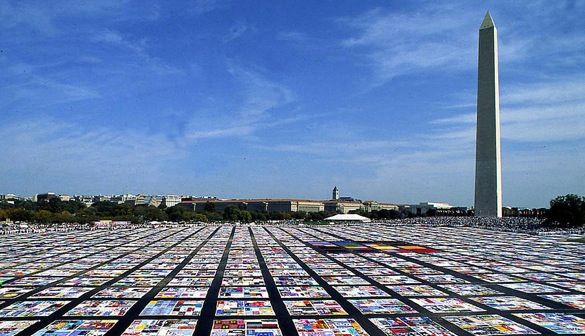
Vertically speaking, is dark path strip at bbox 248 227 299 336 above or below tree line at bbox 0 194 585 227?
below

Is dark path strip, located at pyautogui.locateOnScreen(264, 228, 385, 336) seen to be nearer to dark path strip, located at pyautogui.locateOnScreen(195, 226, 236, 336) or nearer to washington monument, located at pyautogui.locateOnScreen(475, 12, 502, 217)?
dark path strip, located at pyautogui.locateOnScreen(195, 226, 236, 336)

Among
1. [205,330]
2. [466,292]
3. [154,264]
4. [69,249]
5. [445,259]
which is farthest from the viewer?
[69,249]

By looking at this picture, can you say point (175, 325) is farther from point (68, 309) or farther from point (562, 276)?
point (562, 276)

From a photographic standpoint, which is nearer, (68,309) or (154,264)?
(68,309)

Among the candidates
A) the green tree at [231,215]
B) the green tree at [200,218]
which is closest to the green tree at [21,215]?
the green tree at [200,218]

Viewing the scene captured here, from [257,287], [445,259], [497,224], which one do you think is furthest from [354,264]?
[497,224]

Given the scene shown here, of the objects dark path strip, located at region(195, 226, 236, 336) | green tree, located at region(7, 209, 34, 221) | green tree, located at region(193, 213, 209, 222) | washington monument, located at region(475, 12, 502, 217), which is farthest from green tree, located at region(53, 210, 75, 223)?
dark path strip, located at region(195, 226, 236, 336)

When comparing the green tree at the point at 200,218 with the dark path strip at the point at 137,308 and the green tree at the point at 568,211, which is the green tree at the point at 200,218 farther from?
the dark path strip at the point at 137,308
